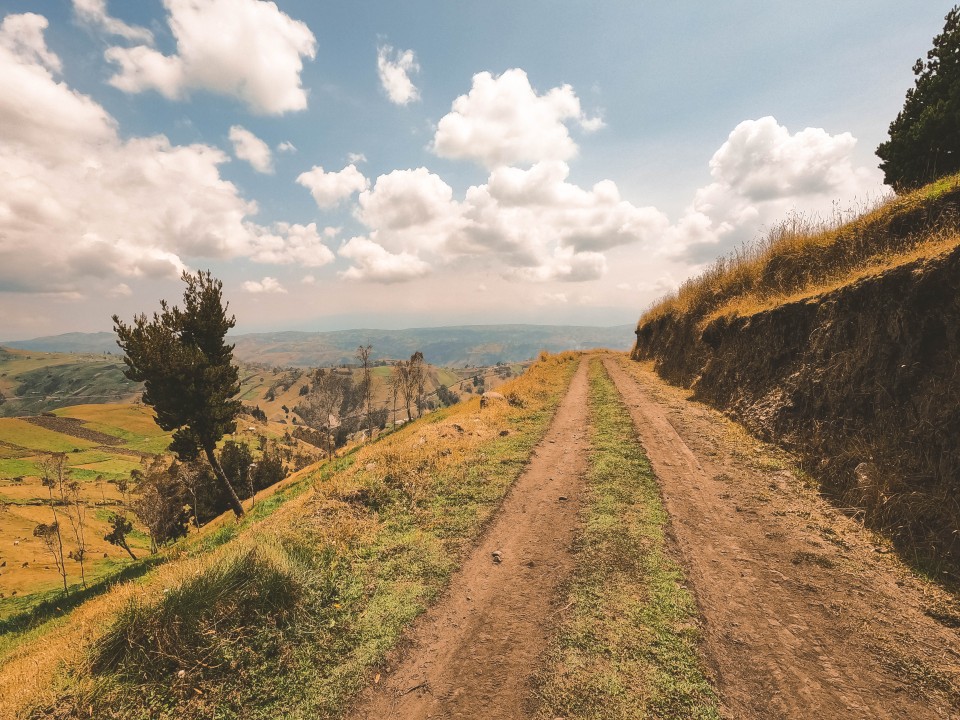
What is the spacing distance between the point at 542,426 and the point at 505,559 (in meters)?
9.80

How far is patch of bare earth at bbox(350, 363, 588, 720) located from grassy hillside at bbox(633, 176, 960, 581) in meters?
6.49

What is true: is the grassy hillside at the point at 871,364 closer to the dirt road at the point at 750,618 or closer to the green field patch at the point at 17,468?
the dirt road at the point at 750,618

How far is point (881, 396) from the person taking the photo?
9172mm

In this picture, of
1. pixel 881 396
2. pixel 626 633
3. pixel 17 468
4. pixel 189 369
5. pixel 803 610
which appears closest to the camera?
pixel 626 633

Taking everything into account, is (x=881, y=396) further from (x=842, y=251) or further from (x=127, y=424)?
(x=127, y=424)

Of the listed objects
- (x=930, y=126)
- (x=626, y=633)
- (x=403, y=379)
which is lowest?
(x=403, y=379)

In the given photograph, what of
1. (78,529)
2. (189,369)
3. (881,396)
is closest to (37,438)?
(78,529)

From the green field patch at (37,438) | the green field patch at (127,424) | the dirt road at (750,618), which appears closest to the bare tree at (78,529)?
the dirt road at (750,618)

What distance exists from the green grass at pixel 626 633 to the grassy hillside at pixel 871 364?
4.42m

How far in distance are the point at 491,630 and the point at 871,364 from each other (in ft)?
37.2

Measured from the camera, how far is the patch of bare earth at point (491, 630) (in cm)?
523

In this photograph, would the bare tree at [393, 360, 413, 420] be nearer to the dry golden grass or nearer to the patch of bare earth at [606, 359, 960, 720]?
the dry golden grass

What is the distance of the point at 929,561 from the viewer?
6.49m

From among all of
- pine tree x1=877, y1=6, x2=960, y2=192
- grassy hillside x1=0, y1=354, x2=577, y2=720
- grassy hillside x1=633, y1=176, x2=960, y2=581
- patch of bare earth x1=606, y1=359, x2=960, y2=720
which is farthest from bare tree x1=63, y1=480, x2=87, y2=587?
pine tree x1=877, y1=6, x2=960, y2=192
